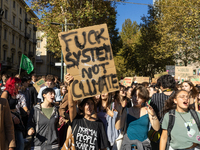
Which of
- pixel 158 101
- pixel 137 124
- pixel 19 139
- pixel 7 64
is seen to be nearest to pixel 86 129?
pixel 137 124

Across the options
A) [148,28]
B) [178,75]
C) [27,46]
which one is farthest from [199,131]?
[27,46]

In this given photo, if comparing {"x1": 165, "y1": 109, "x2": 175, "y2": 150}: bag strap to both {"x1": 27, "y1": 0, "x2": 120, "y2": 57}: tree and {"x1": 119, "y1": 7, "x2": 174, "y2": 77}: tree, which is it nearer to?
{"x1": 27, "y1": 0, "x2": 120, "y2": 57}: tree

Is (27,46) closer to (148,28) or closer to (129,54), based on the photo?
(129,54)

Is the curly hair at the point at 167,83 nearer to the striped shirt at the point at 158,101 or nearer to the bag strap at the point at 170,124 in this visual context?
the striped shirt at the point at 158,101

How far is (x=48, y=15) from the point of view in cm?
1912

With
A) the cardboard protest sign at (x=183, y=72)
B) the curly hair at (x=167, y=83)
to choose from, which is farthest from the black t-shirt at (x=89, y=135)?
the cardboard protest sign at (x=183, y=72)

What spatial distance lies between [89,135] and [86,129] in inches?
3.6

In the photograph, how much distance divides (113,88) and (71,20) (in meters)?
17.8

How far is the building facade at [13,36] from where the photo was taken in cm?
3391

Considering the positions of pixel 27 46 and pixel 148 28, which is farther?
pixel 27 46

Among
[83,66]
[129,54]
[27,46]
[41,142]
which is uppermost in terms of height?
[27,46]

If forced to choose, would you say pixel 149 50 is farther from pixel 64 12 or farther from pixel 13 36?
pixel 13 36

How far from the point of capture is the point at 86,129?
309cm

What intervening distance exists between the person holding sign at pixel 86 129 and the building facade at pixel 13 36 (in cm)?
2879
